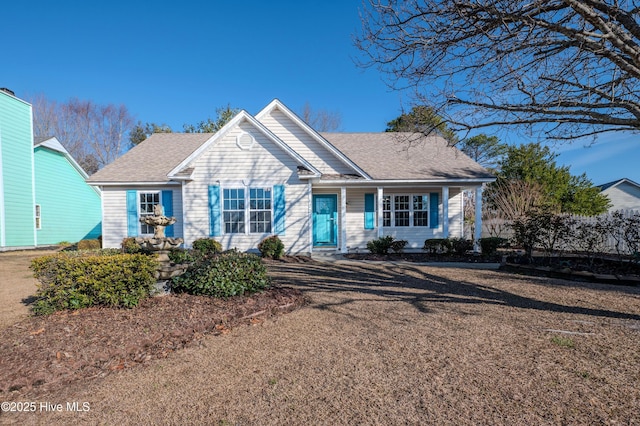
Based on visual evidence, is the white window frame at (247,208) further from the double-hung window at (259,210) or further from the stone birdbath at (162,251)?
the stone birdbath at (162,251)

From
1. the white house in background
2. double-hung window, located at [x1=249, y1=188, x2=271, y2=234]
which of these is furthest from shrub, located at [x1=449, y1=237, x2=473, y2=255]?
the white house in background

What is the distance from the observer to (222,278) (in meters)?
6.12

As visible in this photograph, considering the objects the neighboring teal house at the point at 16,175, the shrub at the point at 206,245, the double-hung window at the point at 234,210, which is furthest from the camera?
the neighboring teal house at the point at 16,175

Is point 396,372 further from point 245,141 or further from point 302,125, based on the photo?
point 302,125

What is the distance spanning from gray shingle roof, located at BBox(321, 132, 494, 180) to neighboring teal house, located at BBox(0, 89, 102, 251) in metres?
15.4

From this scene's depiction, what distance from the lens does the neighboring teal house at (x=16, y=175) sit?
15.3 meters

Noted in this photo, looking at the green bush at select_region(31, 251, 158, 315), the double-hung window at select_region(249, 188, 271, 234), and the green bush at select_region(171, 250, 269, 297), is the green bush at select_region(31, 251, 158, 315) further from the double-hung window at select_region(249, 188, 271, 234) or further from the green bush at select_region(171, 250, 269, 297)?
the double-hung window at select_region(249, 188, 271, 234)

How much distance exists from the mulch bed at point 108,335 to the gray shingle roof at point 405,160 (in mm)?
8640

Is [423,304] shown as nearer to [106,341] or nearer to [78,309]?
[106,341]

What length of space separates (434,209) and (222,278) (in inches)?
408

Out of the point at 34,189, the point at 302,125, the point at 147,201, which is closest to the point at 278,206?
the point at 302,125

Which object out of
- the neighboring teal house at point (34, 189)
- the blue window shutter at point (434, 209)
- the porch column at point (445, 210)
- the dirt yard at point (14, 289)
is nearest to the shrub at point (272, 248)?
the dirt yard at point (14, 289)

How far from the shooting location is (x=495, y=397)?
2.89 meters

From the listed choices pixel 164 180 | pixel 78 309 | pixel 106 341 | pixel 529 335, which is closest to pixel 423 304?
pixel 529 335
